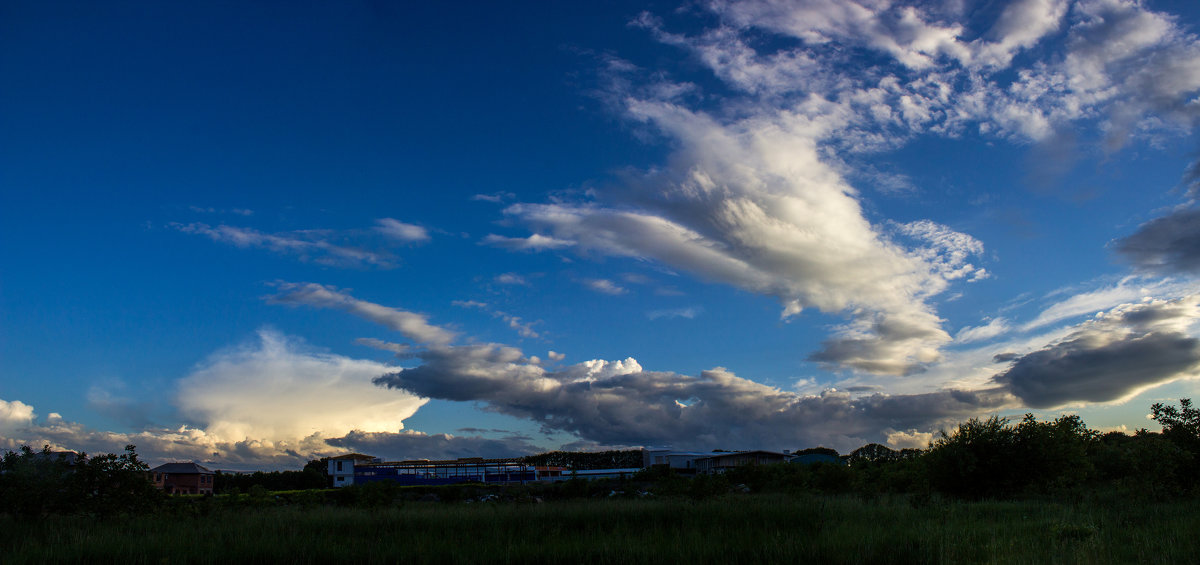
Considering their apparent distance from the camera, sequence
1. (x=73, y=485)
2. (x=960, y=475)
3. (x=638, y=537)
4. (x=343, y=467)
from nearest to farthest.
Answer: (x=638, y=537) → (x=73, y=485) → (x=960, y=475) → (x=343, y=467)

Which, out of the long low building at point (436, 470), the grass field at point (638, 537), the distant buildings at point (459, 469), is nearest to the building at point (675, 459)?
the distant buildings at point (459, 469)

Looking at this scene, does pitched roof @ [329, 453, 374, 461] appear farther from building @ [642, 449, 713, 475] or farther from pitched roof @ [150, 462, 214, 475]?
building @ [642, 449, 713, 475]

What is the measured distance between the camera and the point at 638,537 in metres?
16.2

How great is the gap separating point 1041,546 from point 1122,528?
460 cm

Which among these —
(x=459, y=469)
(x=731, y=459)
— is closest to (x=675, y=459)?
(x=731, y=459)

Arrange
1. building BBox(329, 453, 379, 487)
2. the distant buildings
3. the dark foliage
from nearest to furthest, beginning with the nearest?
1. the dark foliage
2. the distant buildings
3. building BBox(329, 453, 379, 487)

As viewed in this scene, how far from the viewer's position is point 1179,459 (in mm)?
25266

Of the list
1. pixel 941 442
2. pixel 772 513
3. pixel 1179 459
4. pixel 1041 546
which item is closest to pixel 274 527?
pixel 772 513

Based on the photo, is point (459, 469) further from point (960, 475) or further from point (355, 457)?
point (960, 475)

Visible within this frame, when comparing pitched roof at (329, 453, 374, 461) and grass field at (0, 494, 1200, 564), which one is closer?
grass field at (0, 494, 1200, 564)

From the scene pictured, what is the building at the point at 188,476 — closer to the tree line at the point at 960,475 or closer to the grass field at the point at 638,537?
the tree line at the point at 960,475

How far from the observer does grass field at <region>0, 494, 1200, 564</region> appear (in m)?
13.0

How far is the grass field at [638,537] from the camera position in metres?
13.0

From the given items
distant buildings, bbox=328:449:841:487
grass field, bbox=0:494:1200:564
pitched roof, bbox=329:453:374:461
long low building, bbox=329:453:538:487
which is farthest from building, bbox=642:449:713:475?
grass field, bbox=0:494:1200:564
